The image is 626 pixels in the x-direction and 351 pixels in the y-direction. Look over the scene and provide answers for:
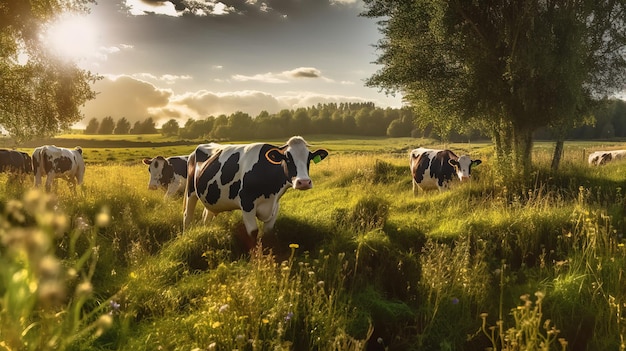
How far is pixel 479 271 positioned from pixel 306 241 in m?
3.05

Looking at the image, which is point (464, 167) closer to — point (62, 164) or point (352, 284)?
point (352, 284)

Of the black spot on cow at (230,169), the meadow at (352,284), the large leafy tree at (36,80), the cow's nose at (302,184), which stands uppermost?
the large leafy tree at (36,80)

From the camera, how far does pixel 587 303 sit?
538 centimetres

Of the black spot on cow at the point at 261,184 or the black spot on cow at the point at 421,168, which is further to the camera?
the black spot on cow at the point at 421,168

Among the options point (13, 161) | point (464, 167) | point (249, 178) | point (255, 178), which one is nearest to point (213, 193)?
point (249, 178)

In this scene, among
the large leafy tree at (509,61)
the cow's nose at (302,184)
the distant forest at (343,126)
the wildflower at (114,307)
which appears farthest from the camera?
the distant forest at (343,126)

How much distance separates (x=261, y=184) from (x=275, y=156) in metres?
0.56

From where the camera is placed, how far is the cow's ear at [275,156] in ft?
24.3

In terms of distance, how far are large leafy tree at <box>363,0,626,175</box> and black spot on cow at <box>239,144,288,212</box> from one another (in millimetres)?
7678

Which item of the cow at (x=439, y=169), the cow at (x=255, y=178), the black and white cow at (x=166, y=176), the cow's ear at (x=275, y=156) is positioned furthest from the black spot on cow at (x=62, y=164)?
the cow at (x=439, y=169)

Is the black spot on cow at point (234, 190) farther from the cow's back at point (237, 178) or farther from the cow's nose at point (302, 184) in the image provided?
the cow's nose at point (302, 184)

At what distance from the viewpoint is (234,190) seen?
7.86 m

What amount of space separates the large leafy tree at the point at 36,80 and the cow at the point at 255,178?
8454 millimetres

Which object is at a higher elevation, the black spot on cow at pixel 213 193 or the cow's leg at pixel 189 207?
the black spot on cow at pixel 213 193
